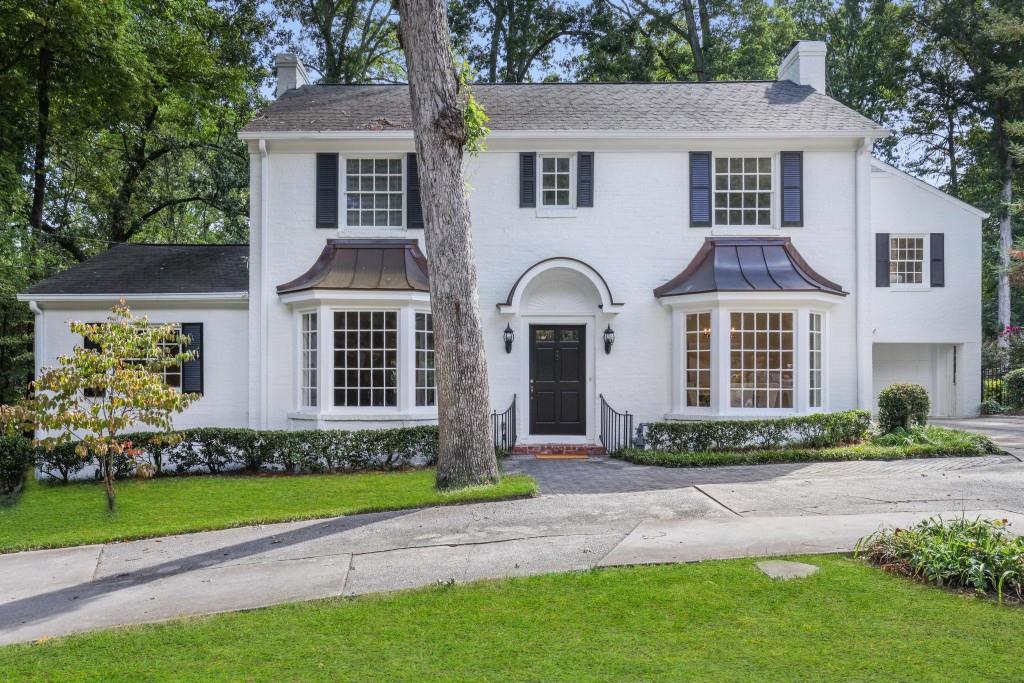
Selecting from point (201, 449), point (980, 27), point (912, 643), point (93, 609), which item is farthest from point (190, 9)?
point (980, 27)

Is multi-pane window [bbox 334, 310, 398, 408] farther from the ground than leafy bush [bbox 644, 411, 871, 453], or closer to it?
farther from the ground

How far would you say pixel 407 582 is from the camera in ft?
18.5

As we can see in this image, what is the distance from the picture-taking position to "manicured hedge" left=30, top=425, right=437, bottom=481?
1147 centimetres

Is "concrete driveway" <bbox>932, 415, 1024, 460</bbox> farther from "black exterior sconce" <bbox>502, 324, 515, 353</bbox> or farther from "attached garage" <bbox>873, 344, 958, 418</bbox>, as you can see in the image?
"black exterior sconce" <bbox>502, 324, 515, 353</bbox>

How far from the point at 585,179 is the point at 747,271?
347 cm

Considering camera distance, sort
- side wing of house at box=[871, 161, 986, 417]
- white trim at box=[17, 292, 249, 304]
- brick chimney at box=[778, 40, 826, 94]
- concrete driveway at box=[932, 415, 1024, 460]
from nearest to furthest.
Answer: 1. concrete driveway at box=[932, 415, 1024, 460]
2. white trim at box=[17, 292, 249, 304]
3. brick chimney at box=[778, 40, 826, 94]
4. side wing of house at box=[871, 161, 986, 417]

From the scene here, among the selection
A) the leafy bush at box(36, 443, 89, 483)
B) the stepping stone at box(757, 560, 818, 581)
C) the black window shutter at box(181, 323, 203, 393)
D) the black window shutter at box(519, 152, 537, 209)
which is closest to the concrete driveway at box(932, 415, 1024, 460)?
the stepping stone at box(757, 560, 818, 581)

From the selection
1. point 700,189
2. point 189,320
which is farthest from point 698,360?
point 189,320

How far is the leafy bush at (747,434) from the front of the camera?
11734 mm

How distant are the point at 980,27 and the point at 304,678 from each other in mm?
27831

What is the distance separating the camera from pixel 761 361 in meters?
12.6

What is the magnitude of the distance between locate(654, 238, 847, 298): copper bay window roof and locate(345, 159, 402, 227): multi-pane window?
5350 millimetres

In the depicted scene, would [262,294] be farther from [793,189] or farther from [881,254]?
[881,254]

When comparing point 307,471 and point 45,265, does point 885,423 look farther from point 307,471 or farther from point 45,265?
point 45,265
